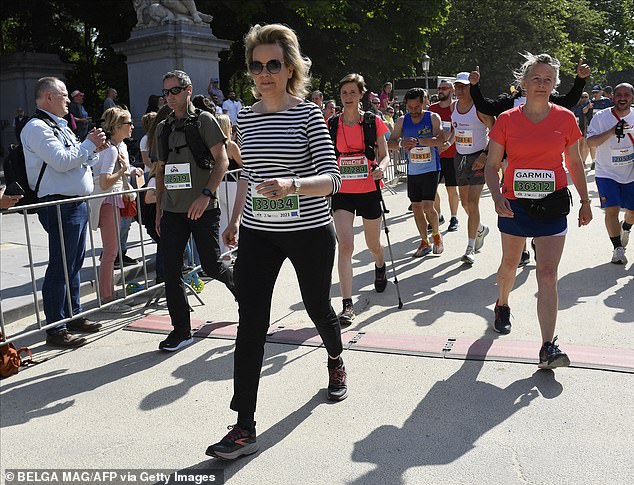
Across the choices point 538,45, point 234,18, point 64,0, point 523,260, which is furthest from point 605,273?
point 538,45

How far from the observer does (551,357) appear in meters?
4.24

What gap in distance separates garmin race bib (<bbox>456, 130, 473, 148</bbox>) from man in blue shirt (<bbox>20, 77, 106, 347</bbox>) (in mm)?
4216

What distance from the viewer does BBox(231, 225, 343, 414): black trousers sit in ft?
11.5

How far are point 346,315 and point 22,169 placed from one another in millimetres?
2912

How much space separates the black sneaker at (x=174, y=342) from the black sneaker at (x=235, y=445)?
5.73 feet

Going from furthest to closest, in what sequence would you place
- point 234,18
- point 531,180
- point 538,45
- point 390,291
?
point 538,45 → point 234,18 → point 390,291 → point 531,180

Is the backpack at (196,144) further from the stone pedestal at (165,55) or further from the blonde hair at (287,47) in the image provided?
the stone pedestal at (165,55)

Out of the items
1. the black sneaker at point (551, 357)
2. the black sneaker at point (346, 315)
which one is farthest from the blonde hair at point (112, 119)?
the black sneaker at point (551, 357)

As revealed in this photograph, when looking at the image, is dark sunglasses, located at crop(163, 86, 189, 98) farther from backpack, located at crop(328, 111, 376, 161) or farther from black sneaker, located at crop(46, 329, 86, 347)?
black sneaker, located at crop(46, 329, 86, 347)

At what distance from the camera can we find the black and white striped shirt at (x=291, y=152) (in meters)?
3.46

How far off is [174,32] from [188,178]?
36.5 feet

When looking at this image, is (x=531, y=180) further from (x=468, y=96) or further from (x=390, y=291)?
(x=468, y=96)

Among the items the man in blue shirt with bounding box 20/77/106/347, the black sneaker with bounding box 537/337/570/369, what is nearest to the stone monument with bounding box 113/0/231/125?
the man in blue shirt with bounding box 20/77/106/347

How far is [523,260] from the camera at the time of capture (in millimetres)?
7352
